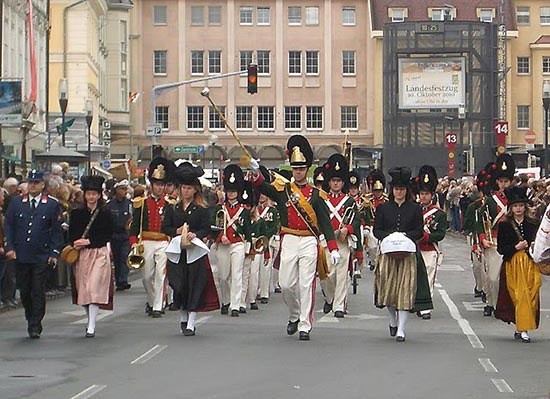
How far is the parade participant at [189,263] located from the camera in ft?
53.6

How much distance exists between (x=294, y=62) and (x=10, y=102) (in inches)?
2768

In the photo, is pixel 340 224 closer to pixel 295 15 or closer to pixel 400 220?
pixel 400 220

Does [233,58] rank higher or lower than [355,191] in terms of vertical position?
higher

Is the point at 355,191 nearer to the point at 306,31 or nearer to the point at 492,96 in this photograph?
the point at 492,96

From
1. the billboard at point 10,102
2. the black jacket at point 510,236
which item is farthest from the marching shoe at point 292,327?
the billboard at point 10,102

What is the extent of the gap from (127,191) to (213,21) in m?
69.8

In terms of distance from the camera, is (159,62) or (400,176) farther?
(159,62)

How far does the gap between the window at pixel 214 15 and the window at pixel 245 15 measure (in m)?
1.44

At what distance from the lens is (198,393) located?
11477 millimetres

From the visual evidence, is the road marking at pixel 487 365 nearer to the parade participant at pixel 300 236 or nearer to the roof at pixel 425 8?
the parade participant at pixel 300 236

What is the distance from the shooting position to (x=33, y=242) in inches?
630

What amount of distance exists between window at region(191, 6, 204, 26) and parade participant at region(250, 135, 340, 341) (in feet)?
263

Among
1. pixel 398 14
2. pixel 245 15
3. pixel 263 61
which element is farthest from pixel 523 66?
pixel 245 15

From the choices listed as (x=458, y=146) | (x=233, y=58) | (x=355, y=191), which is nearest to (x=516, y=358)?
(x=355, y=191)
